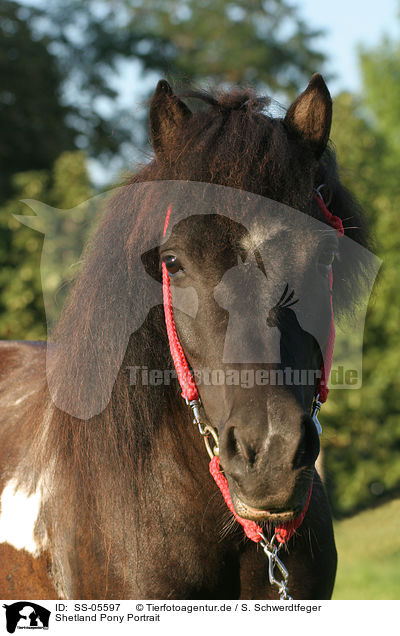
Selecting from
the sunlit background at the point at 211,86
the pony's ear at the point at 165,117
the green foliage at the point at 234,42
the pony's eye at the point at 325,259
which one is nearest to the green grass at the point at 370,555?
the sunlit background at the point at 211,86

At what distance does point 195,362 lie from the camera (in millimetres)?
1822

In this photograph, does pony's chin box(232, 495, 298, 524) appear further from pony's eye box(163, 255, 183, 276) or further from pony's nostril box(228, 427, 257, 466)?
pony's eye box(163, 255, 183, 276)

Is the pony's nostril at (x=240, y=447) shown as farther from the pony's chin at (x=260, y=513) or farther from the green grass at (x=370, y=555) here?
the green grass at (x=370, y=555)

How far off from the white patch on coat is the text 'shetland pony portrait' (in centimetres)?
1

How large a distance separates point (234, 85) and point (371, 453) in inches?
241

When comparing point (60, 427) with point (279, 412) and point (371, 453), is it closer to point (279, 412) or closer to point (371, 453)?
point (279, 412)

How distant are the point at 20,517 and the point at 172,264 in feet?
3.89

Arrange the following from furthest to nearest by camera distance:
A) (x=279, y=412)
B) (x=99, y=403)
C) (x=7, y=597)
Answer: (x=7, y=597) → (x=99, y=403) → (x=279, y=412)

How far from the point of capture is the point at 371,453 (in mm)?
7496

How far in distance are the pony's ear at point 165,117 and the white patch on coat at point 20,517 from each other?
1.31m

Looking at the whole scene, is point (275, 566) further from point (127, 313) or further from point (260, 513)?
point (127, 313)

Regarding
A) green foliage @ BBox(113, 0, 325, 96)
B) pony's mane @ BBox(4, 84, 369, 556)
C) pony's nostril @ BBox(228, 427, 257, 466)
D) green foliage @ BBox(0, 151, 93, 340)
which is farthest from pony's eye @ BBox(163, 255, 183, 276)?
green foliage @ BBox(113, 0, 325, 96)

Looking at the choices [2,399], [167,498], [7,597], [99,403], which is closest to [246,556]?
[167,498]
